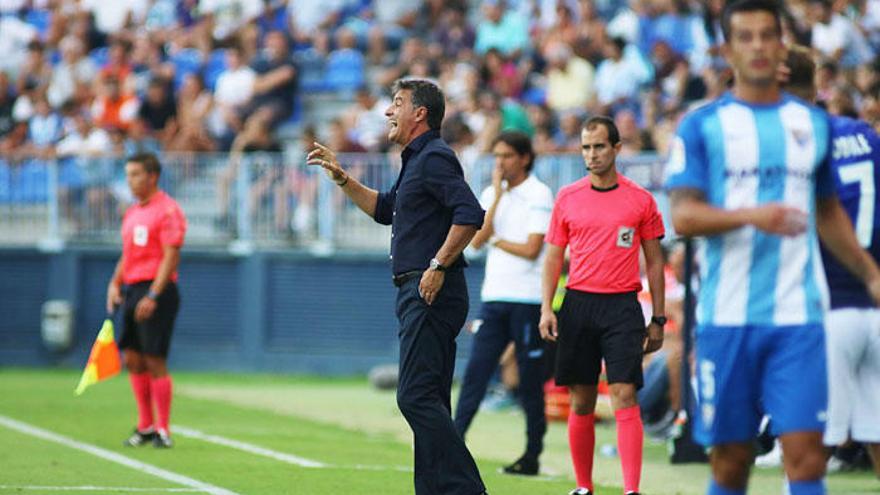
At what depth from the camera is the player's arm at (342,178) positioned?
9.15 m

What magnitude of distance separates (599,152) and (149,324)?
441 cm

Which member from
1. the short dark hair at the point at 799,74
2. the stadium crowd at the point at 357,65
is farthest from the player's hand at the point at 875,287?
the stadium crowd at the point at 357,65

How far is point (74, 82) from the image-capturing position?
26.3 meters

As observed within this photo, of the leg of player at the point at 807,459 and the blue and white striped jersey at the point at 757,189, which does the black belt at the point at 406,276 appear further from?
the leg of player at the point at 807,459

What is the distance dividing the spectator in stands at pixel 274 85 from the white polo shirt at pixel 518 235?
1176 centimetres

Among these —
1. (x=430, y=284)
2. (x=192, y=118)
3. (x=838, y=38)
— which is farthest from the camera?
(x=192, y=118)

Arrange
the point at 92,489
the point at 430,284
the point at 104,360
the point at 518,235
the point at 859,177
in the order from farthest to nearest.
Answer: the point at 104,360, the point at 518,235, the point at 92,489, the point at 430,284, the point at 859,177

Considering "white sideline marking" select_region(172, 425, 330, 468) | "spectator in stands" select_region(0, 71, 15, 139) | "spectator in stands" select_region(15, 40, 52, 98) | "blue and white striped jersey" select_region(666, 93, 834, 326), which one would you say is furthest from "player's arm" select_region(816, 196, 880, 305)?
"spectator in stands" select_region(15, 40, 52, 98)

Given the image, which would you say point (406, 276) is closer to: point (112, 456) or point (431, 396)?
point (431, 396)

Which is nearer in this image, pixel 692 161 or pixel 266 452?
pixel 692 161

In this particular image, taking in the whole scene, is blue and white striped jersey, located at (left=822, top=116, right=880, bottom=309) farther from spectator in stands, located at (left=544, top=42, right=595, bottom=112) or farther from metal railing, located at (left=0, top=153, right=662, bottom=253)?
spectator in stands, located at (left=544, top=42, right=595, bottom=112)

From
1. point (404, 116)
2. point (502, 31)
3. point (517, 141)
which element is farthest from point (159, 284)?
point (502, 31)

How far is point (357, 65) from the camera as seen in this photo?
24859 millimetres

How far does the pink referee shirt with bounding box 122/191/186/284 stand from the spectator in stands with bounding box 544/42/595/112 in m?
9.68
